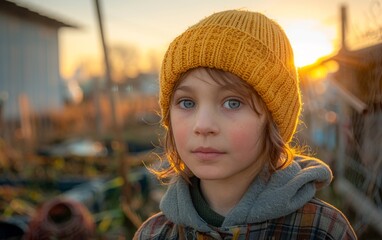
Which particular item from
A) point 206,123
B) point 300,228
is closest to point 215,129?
point 206,123

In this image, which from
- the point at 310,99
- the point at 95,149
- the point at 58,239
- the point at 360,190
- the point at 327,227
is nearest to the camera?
the point at 327,227

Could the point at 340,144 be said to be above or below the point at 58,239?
above

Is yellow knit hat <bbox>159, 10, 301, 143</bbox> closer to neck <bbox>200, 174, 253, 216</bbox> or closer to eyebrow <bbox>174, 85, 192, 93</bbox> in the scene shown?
eyebrow <bbox>174, 85, 192, 93</bbox>

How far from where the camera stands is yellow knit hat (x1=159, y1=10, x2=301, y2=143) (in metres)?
1.34

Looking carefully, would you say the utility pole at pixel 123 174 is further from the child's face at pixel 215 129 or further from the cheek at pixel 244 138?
the cheek at pixel 244 138

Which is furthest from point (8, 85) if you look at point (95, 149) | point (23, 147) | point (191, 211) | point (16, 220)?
point (191, 211)

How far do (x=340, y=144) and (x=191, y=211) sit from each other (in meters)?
3.75

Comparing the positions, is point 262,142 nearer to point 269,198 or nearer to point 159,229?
point 269,198

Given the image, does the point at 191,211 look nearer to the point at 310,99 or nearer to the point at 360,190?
the point at 360,190

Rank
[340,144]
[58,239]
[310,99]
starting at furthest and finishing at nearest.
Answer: [340,144] < [58,239] < [310,99]

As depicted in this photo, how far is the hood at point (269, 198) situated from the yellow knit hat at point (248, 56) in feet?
0.45

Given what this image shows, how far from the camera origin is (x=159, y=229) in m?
1.53

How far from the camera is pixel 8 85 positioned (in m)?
17.8

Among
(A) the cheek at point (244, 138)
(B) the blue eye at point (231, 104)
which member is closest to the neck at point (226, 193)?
(A) the cheek at point (244, 138)
